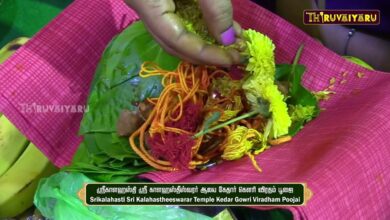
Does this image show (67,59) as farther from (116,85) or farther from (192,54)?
(192,54)

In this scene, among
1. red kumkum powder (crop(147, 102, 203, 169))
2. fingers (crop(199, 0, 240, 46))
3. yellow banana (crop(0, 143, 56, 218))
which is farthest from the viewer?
yellow banana (crop(0, 143, 56, 218))

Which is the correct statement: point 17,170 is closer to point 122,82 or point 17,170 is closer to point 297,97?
point 122,82

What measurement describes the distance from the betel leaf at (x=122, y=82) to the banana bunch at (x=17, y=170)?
22 cm

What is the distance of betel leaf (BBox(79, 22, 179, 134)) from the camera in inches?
29.4

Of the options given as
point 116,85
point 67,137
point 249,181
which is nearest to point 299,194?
point 249,181

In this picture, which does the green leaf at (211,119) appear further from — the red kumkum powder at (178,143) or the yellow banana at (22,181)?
the yellow banana at (22,181)

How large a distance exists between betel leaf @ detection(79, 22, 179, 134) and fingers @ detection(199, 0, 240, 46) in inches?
6.5

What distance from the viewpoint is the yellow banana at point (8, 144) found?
931 millimetres

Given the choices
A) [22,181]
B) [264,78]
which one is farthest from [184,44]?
[22,181]

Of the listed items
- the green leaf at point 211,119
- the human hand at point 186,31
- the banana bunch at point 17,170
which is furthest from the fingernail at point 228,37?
the banana bunch at point 17,170

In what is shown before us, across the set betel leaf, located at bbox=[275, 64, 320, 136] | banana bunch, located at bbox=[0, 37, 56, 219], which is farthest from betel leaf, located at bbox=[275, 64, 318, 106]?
banana bunch, located at bbox=[0, 37, 56, 219]

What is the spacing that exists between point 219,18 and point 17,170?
0.58 m

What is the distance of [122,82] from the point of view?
764mm

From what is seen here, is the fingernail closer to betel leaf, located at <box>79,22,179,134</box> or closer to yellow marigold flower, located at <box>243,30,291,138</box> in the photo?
yellow marigold flower, located at <box>243,30,291,138</box>
